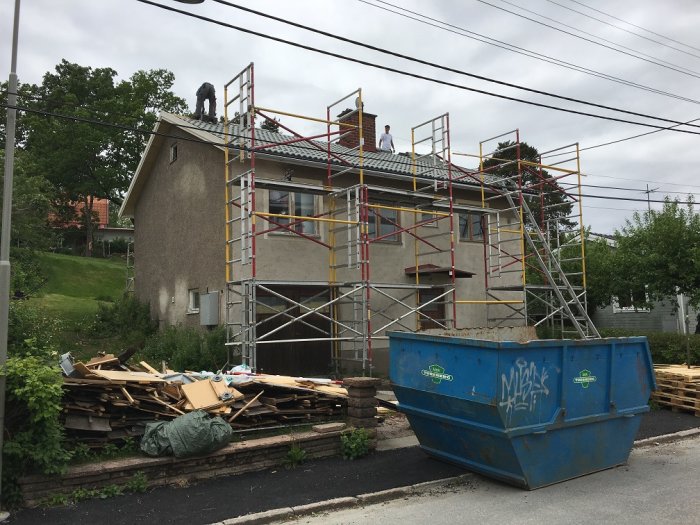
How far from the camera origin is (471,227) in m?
18.0

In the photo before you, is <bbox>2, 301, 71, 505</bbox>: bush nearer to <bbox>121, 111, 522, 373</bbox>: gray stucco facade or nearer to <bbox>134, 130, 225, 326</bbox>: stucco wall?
<bbox>121, 111, 522, 373</bbox>: gray stucco facade

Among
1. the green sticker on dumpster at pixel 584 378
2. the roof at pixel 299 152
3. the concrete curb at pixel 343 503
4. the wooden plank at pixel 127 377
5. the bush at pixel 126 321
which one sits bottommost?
the concrete curb at pixel 343 503

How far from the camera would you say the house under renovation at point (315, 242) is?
13.2 m

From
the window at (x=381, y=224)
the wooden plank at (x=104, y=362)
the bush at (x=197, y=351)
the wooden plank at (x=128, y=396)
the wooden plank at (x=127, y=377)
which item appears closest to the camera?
the wooden plank at (x=128, y=396)

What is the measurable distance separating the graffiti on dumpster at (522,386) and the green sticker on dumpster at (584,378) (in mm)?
592

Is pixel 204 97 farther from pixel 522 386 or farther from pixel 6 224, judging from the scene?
pixel 522 386

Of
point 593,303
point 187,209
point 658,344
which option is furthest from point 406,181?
point 593,303

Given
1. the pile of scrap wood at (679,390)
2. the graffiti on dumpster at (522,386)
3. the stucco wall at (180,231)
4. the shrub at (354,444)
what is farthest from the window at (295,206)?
the graffiti on dumpster at (522,386)

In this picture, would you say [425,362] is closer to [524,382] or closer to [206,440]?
[524,382]

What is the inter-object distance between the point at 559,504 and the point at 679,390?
6943 mm

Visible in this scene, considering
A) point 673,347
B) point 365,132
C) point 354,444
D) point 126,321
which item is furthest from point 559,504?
point 126,321

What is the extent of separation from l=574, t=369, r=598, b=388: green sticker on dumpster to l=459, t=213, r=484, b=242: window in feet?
35.6

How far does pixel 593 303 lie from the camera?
83.1ft

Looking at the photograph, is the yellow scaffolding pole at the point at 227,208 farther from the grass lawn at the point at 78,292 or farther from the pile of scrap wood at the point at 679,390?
the pile of scrap wood at the point at 679,390
